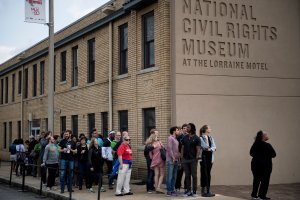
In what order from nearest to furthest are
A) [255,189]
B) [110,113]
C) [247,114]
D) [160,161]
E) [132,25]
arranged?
[255,189], [160,161], [247,114], [132,25], [110,113]

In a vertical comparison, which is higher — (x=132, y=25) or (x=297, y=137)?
(x=132, y=25)

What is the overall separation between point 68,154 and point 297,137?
8.78 metres

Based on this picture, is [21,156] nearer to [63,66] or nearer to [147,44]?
[63,66]

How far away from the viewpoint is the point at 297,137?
60.1ft

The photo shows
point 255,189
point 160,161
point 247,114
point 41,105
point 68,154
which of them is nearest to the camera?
point 255,189

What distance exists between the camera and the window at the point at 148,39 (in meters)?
17.6

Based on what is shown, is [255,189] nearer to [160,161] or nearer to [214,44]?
[160,161]

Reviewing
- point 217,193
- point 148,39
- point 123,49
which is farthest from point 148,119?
point 217,193

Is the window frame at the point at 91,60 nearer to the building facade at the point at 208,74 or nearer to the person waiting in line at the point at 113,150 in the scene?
the building facade at the point at 208,74

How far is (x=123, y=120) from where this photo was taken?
19391 mm

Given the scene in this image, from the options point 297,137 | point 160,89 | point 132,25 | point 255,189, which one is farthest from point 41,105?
point 255,189

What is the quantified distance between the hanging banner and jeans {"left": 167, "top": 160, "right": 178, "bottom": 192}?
7625 mm

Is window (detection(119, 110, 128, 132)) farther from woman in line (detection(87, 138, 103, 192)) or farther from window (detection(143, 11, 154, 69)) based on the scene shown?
woman in line (detection(87, 138, 103, 192))

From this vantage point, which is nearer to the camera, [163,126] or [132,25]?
[163,126]
